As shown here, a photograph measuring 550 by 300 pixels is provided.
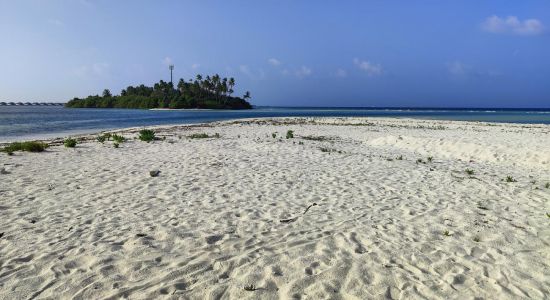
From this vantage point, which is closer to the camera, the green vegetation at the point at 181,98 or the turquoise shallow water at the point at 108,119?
the turquoise shallow water at the point at 108,119

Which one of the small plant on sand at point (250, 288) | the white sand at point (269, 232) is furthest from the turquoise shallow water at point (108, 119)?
the small plant on sand at point (250, 288)

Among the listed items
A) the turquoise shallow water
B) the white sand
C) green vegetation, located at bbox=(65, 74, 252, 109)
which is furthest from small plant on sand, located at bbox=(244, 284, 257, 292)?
green vegetation, located at bbox=(65, 74, 252, 109)

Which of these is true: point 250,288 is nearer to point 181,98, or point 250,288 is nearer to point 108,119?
point 108,119

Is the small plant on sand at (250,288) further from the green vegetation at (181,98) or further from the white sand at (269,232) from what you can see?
the green vegetation at (181,98)

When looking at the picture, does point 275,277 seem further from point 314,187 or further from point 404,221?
point 314,187

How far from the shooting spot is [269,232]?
21.1 feet

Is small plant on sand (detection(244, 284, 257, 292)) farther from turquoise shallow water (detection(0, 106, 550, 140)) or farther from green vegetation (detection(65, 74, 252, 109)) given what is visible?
green vegetation (detection(65, 74, 252, 109))

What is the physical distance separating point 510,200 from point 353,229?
448cm

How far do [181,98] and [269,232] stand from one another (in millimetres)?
123924

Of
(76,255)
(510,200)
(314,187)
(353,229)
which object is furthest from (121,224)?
(510,200)

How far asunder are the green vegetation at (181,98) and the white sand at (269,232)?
116 meters

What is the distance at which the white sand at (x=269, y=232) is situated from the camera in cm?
469

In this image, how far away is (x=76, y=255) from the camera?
5391 mm

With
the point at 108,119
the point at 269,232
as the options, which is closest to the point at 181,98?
→ the point at 108,119
